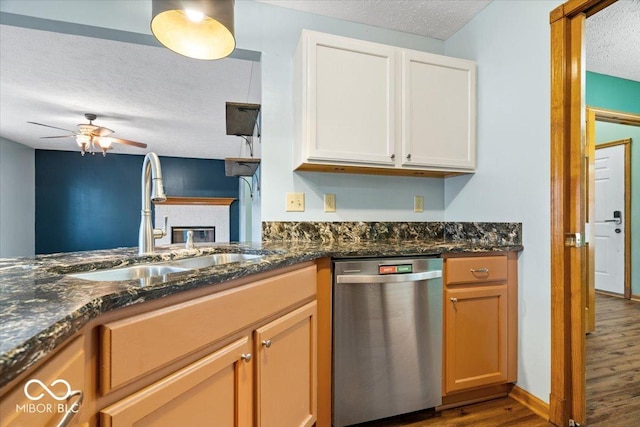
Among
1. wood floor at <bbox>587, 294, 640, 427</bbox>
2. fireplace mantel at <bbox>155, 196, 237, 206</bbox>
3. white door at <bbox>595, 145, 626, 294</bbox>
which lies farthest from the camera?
fireplace mantel at <bbox>155, 196, 237, 206</bbox>

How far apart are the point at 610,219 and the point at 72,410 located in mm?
5197

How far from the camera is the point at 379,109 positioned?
1.86 meters

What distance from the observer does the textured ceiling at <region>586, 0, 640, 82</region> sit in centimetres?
206

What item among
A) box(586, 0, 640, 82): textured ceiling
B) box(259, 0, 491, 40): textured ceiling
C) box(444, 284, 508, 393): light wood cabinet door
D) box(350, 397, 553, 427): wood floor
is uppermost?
box(259, 0, 491, 40): textured ceiling

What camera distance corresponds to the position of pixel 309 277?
1388 millimetres

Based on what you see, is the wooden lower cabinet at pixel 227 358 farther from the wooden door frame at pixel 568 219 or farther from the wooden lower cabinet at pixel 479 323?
the wooden door frame at pixel 568 219

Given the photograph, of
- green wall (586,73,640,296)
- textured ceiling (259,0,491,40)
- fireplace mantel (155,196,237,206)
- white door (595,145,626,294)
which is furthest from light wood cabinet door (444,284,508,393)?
fireplace mantel (155,196,237,206)

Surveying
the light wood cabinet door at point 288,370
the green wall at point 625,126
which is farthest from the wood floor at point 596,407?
the green wall at point 625,126

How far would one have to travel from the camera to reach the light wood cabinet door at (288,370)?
109 cm

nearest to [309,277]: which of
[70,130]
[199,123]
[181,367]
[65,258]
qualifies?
[181,367]

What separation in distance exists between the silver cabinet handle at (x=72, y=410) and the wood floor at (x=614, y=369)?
81.9 inches

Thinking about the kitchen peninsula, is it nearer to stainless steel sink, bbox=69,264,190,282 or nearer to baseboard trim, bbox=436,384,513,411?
stainless steel sink, bbox=69,264,190,282

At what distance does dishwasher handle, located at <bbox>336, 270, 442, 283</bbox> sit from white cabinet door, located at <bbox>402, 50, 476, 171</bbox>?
2.32ft

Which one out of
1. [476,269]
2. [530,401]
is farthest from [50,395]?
[530,401]
